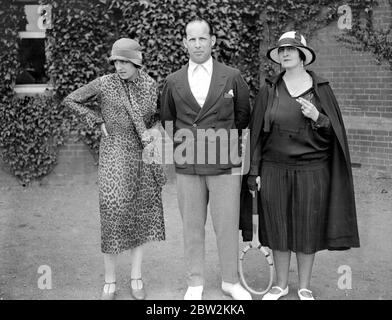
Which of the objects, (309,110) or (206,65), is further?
(206,65)

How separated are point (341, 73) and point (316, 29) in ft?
2.79

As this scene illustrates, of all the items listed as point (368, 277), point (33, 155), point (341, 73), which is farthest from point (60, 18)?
point (368, 277)

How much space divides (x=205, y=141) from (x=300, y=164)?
0.71 meters

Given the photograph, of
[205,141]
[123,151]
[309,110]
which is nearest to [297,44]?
[309,110]

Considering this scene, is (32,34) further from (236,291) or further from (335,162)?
(335,162)

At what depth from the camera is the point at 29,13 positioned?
26.3ft

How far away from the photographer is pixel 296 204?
12.3 ft

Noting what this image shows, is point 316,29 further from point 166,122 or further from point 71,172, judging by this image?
point 166,122

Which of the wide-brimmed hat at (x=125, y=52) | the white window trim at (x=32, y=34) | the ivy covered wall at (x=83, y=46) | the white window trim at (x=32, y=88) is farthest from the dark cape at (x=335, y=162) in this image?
the white window trim at (x=32, y=34)

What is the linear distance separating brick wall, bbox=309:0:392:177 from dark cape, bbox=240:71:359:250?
4.73 meters

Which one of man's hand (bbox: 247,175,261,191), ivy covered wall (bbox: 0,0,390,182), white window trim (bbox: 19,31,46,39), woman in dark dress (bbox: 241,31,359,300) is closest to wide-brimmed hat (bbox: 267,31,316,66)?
woman in dark dress (bbox: 241,31,359,300)

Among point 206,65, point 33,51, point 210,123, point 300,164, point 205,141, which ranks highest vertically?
point 33,51

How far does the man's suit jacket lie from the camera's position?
3706mm

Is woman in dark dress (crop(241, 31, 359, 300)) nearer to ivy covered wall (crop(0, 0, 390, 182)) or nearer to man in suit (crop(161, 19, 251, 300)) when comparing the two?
man in suit (crop(161, 19, 251, 300))
